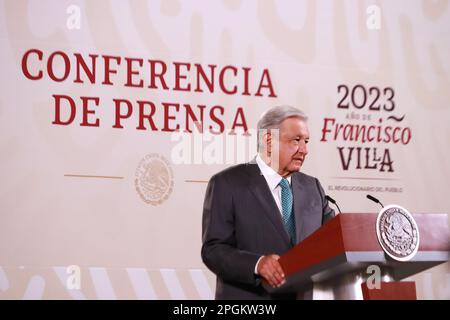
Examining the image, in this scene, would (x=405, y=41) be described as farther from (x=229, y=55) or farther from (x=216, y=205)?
(x=216, y=205)

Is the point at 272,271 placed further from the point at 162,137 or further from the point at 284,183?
the point at 162,137

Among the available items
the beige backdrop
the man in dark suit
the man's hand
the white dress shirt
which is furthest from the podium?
the beige backdrop

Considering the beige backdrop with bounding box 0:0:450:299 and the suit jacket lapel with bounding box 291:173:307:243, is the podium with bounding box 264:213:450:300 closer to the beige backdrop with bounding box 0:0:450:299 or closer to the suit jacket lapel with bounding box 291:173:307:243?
the suit jacket lapel with bounding box 291:173:307:243

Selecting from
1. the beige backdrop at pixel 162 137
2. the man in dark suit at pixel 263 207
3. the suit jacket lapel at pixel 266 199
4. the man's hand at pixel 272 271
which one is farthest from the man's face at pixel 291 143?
the beige backdrop at pixel 162 137

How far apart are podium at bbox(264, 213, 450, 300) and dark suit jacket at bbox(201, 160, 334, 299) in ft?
1.08

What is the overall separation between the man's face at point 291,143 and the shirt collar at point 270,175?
51 mm

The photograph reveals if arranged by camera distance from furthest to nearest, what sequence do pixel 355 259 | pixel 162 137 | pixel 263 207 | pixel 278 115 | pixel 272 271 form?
pixel 162 137, pixel 278 115, pixel 263 207, pixel 272 271, pixel 355 259

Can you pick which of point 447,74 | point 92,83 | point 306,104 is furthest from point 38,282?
point 447,74

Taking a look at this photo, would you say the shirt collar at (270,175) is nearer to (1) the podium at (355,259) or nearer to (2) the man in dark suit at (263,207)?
(2) the man in dark suit at (263,207)

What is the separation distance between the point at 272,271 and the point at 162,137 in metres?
1.98

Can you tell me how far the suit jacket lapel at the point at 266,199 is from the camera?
288cm

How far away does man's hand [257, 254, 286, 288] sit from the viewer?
2490 mm

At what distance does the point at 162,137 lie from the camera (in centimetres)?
435

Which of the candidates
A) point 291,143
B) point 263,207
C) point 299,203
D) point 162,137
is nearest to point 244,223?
point 263,207
